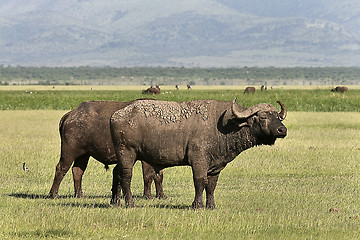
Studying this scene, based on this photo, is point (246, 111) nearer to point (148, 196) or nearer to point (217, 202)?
point (217, 202)

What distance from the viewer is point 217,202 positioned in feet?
48.7

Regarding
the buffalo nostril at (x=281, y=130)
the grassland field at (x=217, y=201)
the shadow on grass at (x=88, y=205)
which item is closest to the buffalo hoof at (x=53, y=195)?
the grassland field at (x=217, y=201)

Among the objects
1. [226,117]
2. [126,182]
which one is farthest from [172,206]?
[226,117]

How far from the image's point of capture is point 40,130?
35.8m

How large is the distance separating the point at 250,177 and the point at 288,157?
490cm

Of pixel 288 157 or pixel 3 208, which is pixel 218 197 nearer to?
pixel 3 208

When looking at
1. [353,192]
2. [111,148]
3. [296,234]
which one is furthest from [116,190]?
[353,192]

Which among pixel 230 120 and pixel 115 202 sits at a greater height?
pixel 230 120

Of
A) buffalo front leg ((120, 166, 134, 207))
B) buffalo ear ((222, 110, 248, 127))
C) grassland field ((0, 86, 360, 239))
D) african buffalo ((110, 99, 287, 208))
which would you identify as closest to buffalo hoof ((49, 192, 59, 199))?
grassland field ((0, 86, 360, 239))

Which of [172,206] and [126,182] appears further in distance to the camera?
[172,206]

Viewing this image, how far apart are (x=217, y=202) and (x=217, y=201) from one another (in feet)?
0.54

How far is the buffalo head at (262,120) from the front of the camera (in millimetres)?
13266

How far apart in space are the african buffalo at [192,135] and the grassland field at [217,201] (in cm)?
87

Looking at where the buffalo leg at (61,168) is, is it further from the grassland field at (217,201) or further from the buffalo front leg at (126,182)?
the buffalo front leg at (126,182)
